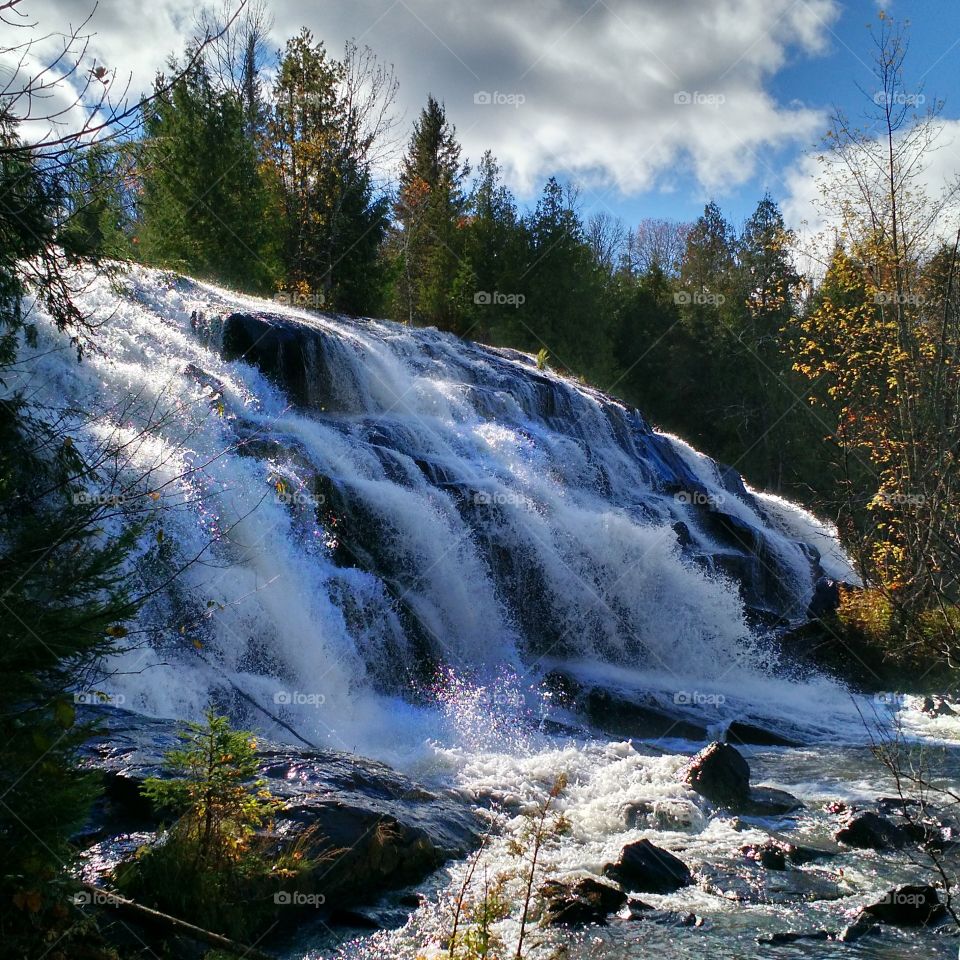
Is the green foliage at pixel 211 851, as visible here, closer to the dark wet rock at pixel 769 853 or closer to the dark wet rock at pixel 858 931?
the dark wet rock at pixel 858 931

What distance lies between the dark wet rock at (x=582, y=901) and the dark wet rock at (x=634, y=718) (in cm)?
458

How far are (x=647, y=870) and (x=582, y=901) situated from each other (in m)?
0.82

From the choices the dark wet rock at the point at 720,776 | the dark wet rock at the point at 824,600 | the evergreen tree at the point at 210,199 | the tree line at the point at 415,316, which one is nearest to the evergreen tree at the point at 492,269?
the tree line at the point at 415,316

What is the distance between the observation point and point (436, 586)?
11.0 m

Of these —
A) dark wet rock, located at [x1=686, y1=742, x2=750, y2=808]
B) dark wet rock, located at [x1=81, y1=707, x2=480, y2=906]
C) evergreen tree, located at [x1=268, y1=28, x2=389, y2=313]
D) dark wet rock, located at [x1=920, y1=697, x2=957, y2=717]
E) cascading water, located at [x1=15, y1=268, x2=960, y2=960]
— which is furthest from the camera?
evergreen tree, located at [x1=268, y1=28, x2=389, y2=313]

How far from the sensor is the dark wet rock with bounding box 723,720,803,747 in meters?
10.1

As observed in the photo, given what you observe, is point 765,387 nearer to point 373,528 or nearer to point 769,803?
point 373,528

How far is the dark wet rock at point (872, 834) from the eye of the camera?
21.7ft

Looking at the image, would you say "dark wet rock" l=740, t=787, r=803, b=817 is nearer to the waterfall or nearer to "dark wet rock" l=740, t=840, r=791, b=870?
"dark wet rock" l=740, t=840, r=791, b=870

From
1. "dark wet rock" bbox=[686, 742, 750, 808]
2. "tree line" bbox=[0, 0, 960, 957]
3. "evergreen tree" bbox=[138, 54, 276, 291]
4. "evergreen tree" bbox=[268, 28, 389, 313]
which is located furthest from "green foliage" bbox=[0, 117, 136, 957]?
"evergreen tree" bbox=[268, 28, 389, 313]

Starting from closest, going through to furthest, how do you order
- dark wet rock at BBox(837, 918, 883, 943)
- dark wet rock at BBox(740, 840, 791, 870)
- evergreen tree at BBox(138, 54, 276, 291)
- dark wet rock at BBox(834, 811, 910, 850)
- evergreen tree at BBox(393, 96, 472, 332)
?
1. dark wet rock at BBox(837, 918, 883, 943)
2. dark wet rock at BBox(740, 840, 791, 870)
3. dark wet rock at BBox(834, 811, 910, 850)
4. evergreen tree at BBox(138, 54, 276, 291)
5. evergreen tree at BBox(393, 96, 472, 332)

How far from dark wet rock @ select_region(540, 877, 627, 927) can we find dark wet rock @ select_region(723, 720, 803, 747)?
5.19m

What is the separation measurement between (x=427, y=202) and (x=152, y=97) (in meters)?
29.8

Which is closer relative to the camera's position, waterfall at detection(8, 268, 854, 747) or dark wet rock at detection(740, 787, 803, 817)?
dark wet rock at detection(740, 787, 803, 817)
